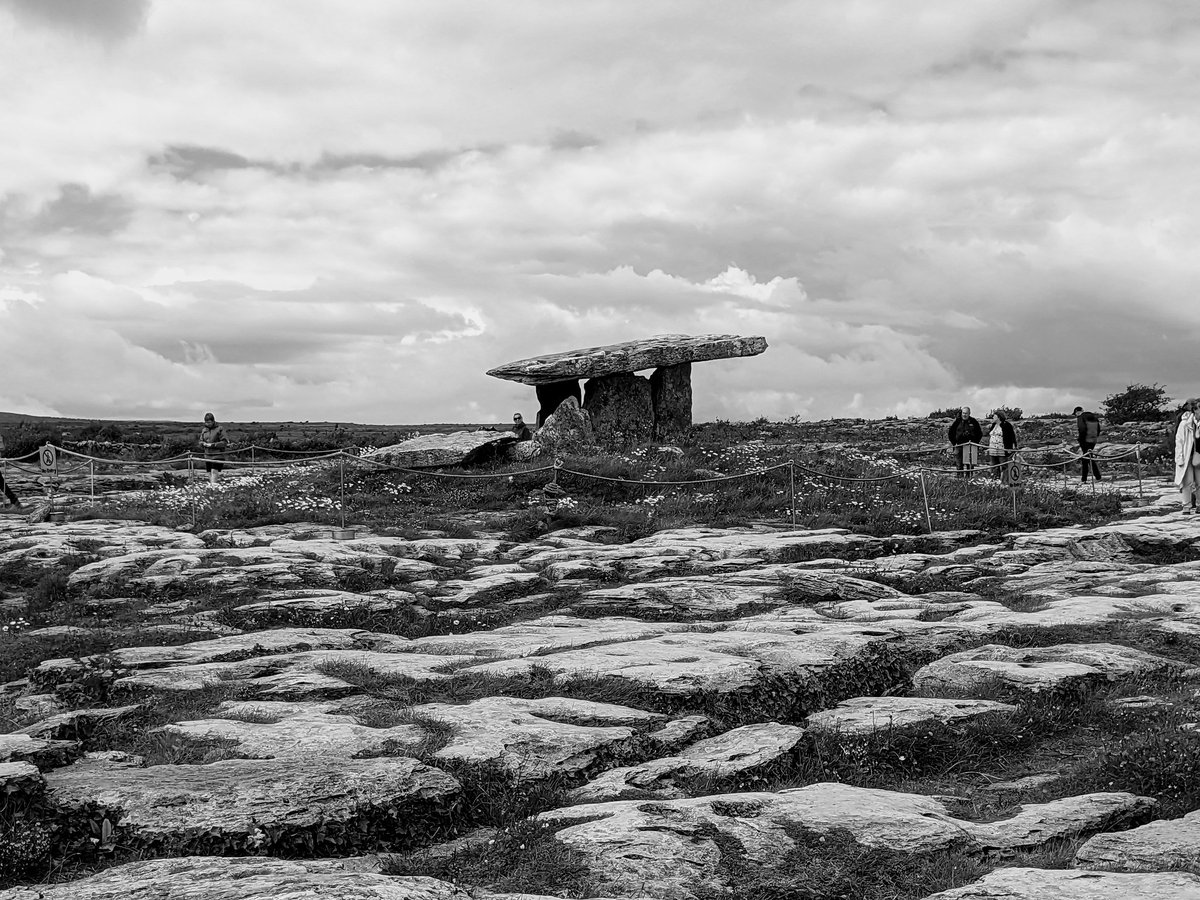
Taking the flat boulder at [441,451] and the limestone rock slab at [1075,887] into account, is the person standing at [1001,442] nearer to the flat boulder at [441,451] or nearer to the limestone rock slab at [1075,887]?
the flat boulder at [441,451]

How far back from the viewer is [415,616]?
1295 centimetres

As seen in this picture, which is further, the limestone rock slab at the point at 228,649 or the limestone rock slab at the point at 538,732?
the limestone rock slab at the point at 228,649

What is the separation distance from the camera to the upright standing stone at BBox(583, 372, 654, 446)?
3102 centimetres

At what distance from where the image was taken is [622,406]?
3128 centimetres

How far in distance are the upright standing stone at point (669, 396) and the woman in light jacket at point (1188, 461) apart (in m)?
13.5

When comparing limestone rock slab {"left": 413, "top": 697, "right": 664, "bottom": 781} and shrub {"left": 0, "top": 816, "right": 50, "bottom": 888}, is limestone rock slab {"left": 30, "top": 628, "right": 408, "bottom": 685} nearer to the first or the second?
limestone rock slab {"left": 413, "top": 697, "right": 664, "bottom": 781}

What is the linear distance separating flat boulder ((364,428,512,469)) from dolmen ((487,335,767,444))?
3.12 m

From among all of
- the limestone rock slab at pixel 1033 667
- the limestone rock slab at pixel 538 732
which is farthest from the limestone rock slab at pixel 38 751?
the limestone rock slab at pixel 1033 667

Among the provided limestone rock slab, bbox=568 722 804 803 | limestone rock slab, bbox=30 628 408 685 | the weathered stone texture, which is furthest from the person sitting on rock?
limestone rock slab, bbox=568 722 804 803

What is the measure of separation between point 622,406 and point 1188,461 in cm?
1452

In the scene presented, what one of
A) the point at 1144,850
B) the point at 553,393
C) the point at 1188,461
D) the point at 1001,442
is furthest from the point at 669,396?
the point at 1144,850

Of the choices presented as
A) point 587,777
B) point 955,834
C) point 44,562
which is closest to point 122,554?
point 44,562

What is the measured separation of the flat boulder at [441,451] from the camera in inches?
1062

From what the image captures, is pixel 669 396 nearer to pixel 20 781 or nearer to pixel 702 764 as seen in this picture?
pixel 702 764
